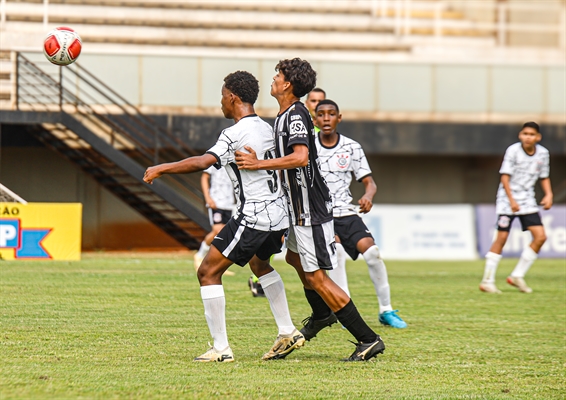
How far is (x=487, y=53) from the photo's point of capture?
1029 inches

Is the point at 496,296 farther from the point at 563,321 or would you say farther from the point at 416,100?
the point at 416,100

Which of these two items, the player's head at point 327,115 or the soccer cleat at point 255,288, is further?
the soccer cleat at point 255,288

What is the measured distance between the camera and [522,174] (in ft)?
41.9

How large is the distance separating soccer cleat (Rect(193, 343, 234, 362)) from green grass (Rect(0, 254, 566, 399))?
10 cm

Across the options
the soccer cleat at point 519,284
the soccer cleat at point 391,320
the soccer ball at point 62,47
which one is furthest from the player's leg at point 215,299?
the soccer cleat at point 519,284

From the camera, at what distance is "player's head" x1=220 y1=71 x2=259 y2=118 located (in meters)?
6.59

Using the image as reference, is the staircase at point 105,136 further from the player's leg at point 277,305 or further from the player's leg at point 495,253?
the player's leg at point 277,305

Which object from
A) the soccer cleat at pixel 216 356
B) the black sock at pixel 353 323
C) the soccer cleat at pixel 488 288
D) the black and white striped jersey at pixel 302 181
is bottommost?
the soccer cleat at pixel 488 288

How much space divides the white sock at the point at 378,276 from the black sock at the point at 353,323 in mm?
2508

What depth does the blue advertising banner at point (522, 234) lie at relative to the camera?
2133 cm

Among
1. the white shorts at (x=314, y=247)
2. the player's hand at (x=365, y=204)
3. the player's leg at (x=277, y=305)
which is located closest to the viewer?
the white shorts at (x=314, y=247)

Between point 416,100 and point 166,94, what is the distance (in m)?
6.18

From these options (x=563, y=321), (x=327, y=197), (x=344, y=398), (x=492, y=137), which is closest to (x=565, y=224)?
(x=492, y=137)

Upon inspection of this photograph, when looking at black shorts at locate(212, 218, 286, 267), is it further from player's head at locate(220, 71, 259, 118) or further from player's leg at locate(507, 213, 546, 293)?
player's leg at locate(507, 213, 546, 293)
